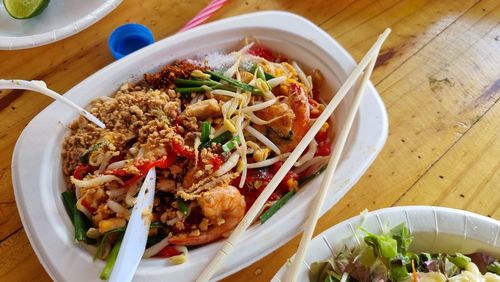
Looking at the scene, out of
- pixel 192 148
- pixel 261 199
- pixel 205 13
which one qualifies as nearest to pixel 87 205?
pixel 192 148

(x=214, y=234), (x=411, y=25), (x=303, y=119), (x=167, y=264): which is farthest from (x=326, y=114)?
(x=411, y=25)

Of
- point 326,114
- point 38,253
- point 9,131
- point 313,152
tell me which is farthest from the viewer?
point 9,131

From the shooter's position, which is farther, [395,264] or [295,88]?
[295,88]

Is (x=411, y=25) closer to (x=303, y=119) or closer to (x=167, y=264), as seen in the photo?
(x=303, y=119)

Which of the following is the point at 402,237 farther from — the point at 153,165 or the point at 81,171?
the point at 81,171

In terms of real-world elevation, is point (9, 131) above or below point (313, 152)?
below

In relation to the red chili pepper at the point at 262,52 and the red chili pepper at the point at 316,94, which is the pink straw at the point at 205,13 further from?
the red chili pepper at the point at 316,94
